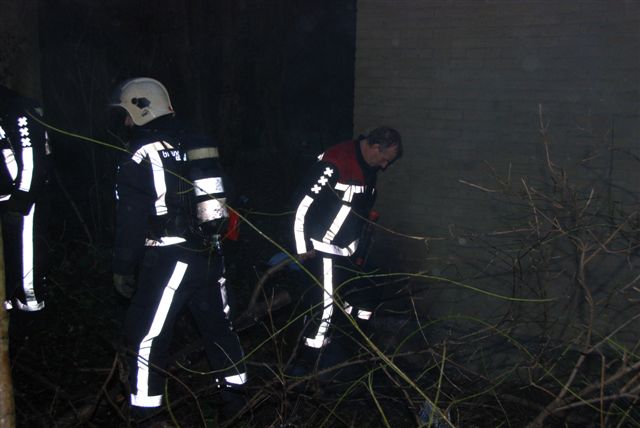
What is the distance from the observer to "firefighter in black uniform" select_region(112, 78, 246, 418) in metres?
3.66

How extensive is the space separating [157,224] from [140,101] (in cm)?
70

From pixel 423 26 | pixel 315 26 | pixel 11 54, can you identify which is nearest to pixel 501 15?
pixel 423 26

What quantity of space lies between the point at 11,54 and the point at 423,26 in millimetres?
3574

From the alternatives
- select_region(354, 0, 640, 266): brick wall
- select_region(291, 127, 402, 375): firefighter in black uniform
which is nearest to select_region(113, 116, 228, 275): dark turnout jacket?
select_region(291, 127, 402, 375): firefighter in black uniform

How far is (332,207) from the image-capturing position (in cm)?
458

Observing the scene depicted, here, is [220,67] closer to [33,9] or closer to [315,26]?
[33,9]

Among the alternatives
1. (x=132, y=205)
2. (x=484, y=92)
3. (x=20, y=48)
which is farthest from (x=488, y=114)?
(x=20, y=48)

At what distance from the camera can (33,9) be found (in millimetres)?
6113

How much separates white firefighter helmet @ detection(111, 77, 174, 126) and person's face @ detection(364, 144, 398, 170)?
146 cm

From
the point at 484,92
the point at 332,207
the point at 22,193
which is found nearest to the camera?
the point at 22,193

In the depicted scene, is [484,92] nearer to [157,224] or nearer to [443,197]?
[443,197]

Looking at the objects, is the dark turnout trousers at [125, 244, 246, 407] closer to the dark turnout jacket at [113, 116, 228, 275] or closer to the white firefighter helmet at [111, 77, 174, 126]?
the dark turnout jacket at [113, 116, 228, 275]

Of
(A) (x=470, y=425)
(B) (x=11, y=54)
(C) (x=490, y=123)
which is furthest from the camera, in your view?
(B) (x=11, y=54)

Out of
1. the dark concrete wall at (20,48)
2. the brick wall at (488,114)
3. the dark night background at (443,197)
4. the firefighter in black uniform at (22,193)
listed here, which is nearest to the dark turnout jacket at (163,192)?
the dark night background at (443,197)
